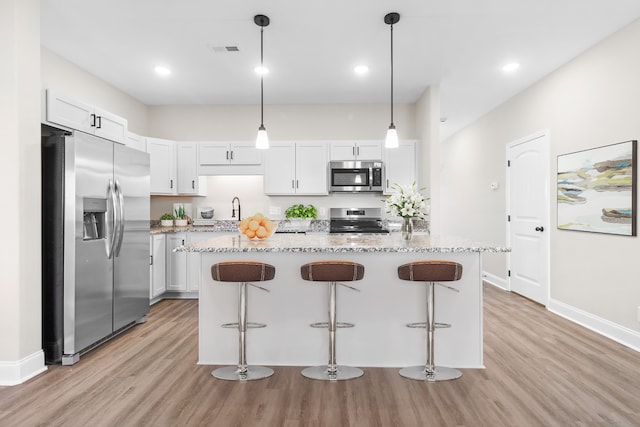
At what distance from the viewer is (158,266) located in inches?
217

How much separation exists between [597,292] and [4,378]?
4.89 metres

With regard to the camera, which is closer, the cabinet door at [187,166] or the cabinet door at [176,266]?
the cabinet door at [176,266]

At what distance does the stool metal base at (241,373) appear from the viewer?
3.11 meters

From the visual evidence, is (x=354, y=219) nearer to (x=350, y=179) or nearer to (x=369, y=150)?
(x=350, y=179)

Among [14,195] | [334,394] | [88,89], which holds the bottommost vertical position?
[334,394]

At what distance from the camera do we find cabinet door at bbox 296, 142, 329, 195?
6.09m

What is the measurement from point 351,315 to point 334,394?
66 centimetres

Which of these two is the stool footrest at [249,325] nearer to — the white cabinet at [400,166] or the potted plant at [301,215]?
the potted plant at [301,215]

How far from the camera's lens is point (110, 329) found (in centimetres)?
389

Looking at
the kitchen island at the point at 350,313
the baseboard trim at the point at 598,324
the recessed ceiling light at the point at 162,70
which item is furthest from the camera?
the recessed ceiling light at the point at 162,70

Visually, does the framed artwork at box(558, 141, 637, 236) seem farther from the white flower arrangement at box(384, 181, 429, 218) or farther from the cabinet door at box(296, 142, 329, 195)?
the cabinet door at box(296, 142, 329, 195)

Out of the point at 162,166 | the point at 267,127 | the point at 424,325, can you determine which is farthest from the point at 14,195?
the point at 267,127

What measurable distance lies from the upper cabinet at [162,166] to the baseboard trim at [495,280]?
4.81 meters

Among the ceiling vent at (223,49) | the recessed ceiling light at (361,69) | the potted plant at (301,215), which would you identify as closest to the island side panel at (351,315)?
the ceiling vent at (223,49)
